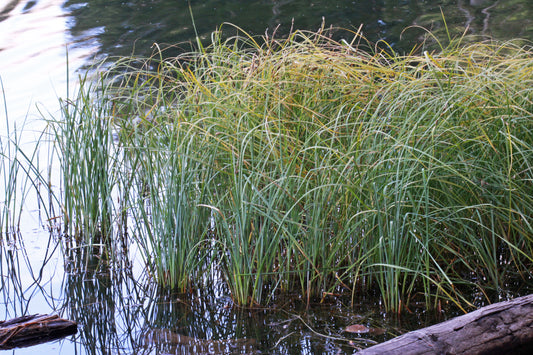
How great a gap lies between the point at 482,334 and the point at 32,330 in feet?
5.25

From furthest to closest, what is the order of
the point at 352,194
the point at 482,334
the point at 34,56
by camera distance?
the point at 34,56
the point at 352,194
the point at 482,334

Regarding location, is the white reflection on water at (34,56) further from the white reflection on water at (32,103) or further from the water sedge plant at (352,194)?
the water sedge plant at (352,194)

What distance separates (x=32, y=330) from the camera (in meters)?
2.28

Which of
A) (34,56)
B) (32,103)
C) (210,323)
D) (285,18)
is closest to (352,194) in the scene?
(210,323)

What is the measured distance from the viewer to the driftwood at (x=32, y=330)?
7.33 ft

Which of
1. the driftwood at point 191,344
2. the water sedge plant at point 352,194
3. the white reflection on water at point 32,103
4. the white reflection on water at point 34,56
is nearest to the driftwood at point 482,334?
the water sedge plant at point 352,194

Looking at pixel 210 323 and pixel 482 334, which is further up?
pixel 482 334

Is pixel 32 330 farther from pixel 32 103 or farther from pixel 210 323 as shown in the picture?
pixel 32 103

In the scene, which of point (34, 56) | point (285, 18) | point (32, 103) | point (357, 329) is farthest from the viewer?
point (285, 18)

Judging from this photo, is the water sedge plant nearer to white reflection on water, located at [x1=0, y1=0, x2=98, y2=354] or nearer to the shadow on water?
the shadow on water

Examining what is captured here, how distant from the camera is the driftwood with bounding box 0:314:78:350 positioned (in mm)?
2234

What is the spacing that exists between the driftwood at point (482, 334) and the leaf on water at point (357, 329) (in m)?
0.55

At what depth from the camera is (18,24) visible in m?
9.42

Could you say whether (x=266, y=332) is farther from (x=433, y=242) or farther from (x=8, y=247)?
(x=8, y=247)
